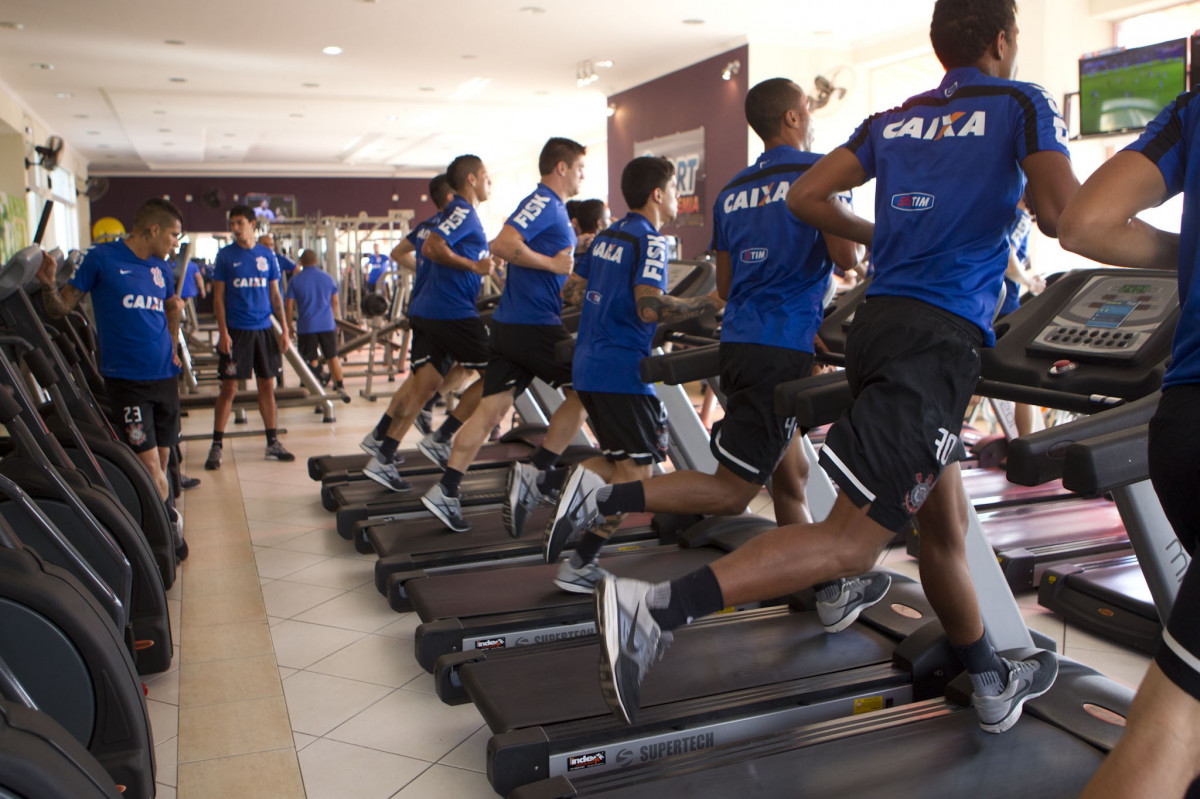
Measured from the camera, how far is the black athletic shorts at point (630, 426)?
3182 millimetres

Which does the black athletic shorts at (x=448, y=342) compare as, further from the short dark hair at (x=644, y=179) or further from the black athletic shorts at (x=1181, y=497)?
the black athletic shorts at (x=1181, y=497)

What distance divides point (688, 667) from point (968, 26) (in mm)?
1587

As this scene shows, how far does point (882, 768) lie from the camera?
1921mm

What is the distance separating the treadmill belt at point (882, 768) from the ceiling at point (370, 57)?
6869 millimetres

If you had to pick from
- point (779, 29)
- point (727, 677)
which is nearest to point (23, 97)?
point (779, 29)

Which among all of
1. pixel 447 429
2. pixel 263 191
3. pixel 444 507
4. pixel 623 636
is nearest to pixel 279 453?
pixel 447 429

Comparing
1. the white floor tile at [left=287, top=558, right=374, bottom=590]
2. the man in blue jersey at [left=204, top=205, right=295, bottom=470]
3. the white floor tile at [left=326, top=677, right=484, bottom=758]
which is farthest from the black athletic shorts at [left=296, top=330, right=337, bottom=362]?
the white floor tile at [left=326, top=677, right=484, bottom=758]

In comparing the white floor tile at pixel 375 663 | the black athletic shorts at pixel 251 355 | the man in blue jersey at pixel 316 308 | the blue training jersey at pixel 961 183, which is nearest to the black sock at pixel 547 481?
the white floor tile at pixel 375 663

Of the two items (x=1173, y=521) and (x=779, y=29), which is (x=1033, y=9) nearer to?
(x=779, y=29)

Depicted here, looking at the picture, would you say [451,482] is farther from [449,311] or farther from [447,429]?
[449,311]

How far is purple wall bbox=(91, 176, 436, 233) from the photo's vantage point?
72.3 feet

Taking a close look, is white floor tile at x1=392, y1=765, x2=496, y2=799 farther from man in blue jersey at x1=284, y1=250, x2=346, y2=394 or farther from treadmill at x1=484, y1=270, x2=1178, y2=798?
man in blue jersey at x1=284, y1=250, x2=346, y2=394

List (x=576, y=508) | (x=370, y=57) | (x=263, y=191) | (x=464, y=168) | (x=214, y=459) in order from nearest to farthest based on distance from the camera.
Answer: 1. (x=576, y=508)
2. (x=464, y=168)
3. (x=214, y=459)
4. (x=370, y=57)
5. (x=263, y=191)

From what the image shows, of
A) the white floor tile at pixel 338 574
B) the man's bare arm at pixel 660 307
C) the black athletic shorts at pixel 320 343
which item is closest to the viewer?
the man's bare arm at pixel 660 307
